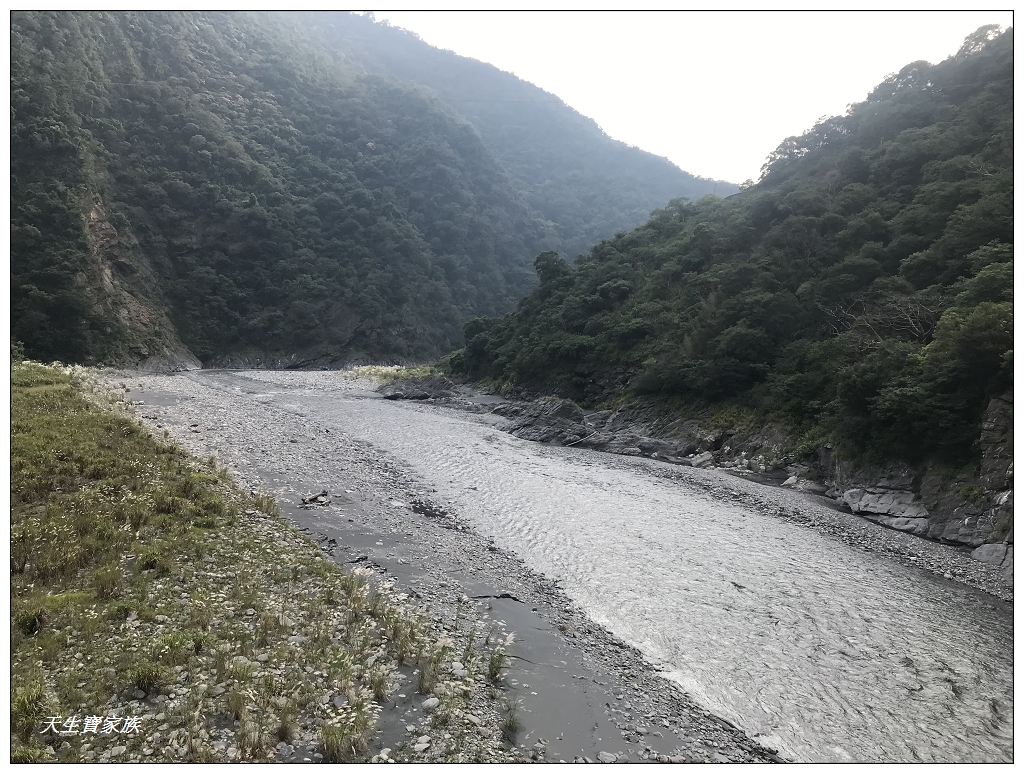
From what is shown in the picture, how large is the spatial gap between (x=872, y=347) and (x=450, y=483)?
818 inches

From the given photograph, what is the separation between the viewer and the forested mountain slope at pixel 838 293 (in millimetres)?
20359

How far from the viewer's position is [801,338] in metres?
33.3

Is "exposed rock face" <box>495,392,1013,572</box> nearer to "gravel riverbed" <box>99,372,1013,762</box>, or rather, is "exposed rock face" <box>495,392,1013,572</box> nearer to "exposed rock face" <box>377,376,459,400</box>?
"gravel riverbed" <box>99,372,1013,762</box>

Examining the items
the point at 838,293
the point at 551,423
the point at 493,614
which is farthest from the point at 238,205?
the point at 493,614

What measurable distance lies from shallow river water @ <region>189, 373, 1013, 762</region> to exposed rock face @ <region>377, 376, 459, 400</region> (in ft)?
104

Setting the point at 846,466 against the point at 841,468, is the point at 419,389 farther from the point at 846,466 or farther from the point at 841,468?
the point at 846,466

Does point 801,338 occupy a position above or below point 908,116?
below

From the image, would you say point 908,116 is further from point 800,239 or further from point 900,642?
point 900,642

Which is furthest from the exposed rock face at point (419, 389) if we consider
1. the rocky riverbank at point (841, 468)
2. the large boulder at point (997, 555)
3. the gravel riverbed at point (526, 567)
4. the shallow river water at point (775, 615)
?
the large boulder at point (997, 555)

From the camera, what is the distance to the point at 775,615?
12070mm

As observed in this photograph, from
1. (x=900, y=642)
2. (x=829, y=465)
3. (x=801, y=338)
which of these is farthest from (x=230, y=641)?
(x=801, y=338)

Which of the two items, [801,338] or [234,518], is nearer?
[234,518]

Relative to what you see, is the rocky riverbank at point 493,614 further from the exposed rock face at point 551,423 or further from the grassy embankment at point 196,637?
the exposed rock face at point 551,423

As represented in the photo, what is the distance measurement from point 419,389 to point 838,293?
126 feet
